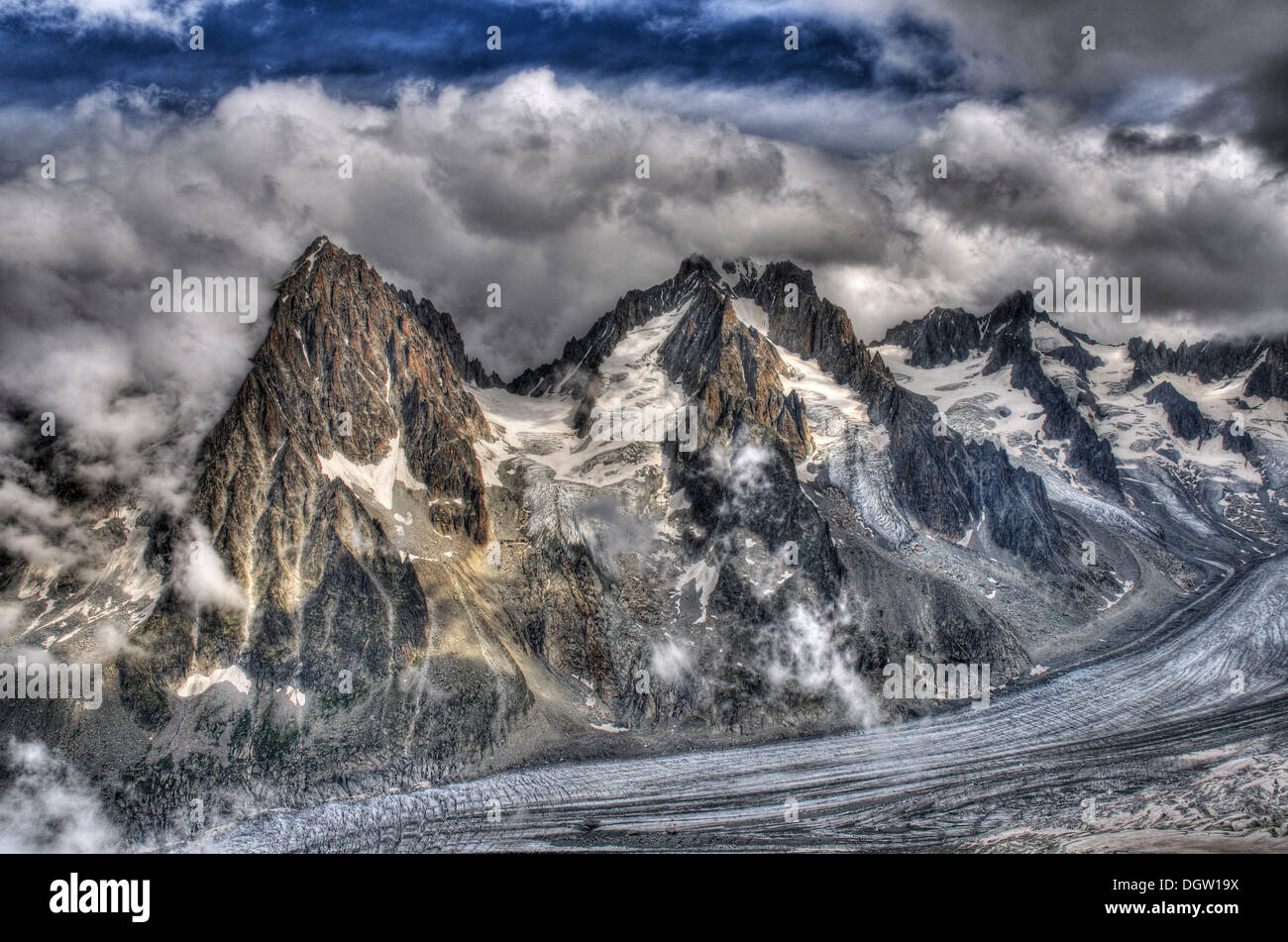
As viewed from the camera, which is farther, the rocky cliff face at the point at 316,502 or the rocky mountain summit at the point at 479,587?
the rocky cliff face at the point at 316,502

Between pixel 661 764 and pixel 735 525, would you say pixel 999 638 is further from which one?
pixel 661 764

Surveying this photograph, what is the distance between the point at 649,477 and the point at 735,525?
22.6m

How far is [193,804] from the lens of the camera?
258 ft

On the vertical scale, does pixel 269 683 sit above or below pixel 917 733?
above

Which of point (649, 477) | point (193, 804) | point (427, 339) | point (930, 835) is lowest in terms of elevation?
point (930, 835)

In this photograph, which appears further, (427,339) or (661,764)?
(427,339)

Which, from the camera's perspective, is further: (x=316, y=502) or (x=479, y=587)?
(x=479, y=587)

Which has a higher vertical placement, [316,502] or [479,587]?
[316,502]

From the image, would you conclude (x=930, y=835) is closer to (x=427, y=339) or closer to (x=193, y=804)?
(x=193, y=804)

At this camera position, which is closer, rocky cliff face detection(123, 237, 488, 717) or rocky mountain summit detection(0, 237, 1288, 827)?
rocky mountain summit detection(0, 237, 1288, 827)
